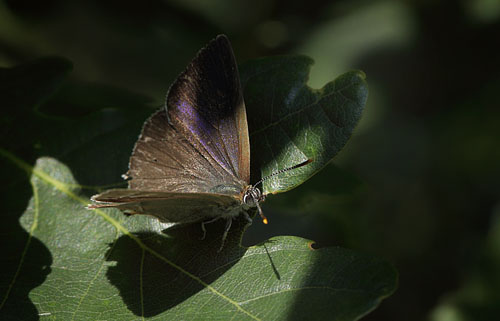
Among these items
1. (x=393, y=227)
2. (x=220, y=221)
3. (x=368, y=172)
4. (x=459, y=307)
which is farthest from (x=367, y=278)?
(x=368, y=172)

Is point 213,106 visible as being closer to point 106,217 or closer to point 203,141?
point 203,141

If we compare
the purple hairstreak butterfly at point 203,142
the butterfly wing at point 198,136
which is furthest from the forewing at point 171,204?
the butterfly wing at point 198,136

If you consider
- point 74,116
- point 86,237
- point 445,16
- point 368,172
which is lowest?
point 368,172

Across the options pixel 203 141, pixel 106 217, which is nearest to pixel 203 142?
pixel 203 141

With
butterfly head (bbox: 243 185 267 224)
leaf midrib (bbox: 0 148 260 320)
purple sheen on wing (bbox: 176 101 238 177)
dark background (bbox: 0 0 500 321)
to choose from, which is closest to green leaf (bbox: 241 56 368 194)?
butterfly head (bbox: 243 185 267 224)

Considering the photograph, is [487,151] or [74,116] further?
[487,151]

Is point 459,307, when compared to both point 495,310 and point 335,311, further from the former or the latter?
point 335,311

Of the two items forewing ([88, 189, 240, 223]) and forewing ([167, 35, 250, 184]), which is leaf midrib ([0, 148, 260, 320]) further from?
forewing ([167, 35, 250, 184])
